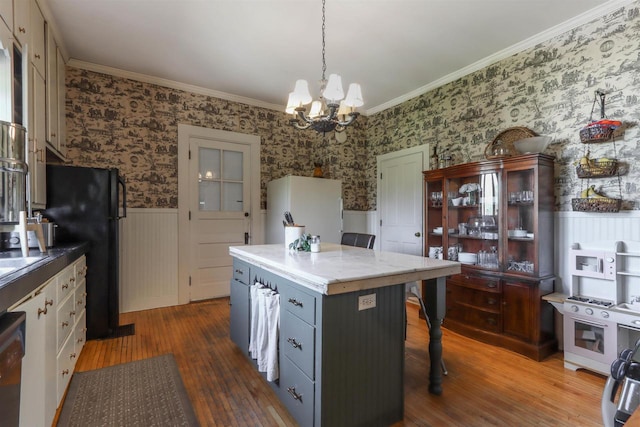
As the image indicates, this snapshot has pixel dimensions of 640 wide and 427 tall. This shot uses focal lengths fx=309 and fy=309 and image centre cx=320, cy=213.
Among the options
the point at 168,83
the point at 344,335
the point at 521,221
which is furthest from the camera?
the point at 168,83

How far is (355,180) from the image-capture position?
16.9 ft

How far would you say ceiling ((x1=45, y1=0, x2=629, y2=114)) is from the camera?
8.20 ft

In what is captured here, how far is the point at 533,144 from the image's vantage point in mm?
2752

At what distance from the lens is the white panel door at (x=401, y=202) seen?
4.16 metres

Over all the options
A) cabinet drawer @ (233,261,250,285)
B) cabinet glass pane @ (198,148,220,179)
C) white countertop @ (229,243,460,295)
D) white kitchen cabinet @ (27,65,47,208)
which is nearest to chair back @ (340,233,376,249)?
white countertop @ (229,243,460,295)

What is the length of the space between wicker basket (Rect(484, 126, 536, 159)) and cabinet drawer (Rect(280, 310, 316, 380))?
247cm

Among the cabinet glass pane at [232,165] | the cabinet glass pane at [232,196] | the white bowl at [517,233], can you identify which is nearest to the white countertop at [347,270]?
the white bowl at [517,233]

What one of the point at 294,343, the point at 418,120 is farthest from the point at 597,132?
the point at 294,343

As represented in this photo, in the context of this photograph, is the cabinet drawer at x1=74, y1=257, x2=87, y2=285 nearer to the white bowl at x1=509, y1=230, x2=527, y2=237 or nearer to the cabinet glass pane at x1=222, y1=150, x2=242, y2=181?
the cabinet glass pane at x1=222, y1=150, x2=242, y2=181

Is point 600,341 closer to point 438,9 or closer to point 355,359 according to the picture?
point 355,359

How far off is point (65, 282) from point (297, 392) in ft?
5.27

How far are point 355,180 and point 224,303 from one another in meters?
2.75

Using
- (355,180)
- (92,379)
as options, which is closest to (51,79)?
(92,379)

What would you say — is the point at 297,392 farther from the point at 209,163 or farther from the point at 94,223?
the point at 209,163
